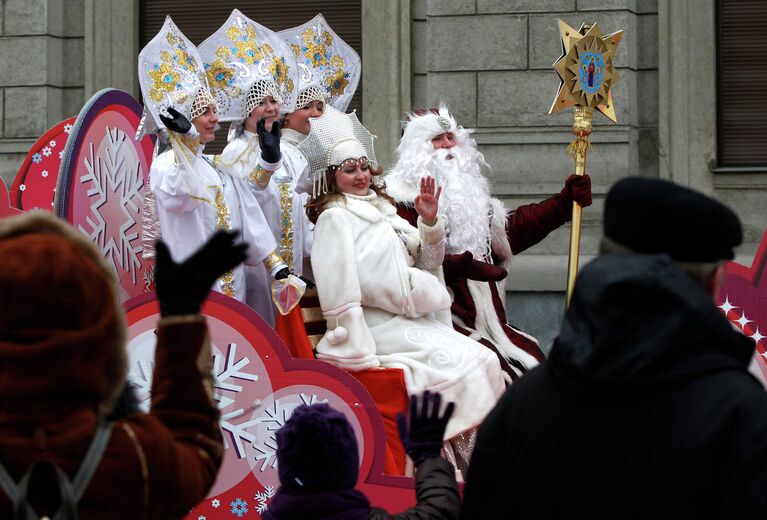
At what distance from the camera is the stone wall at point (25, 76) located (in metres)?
10.4

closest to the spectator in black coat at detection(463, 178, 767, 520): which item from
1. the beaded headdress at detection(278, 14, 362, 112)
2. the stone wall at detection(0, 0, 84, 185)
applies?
the beaded headdress at detection(278, 14, 362, 112)

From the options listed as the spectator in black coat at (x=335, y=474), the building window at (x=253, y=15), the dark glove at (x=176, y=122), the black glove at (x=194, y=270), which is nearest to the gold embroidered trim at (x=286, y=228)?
the dark glove at (x=176, y=122)

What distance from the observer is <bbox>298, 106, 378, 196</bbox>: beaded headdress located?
6.34m

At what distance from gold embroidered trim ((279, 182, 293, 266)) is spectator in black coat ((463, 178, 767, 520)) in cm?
461

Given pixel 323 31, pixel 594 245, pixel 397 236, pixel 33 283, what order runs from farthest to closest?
pixel 594 245
pixel 323 31
pixel 397 236
pixel 33 283

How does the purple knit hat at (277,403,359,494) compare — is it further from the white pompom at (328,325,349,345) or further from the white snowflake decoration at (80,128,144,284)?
the white snowflake decoration at (80,128,144,284)

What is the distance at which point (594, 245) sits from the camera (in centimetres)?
938

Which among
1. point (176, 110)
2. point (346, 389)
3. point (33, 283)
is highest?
point (176, 110)

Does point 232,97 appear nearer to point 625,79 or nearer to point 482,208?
point 482,208

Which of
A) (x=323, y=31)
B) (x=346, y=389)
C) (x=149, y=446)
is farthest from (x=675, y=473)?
(x=323, y=31)

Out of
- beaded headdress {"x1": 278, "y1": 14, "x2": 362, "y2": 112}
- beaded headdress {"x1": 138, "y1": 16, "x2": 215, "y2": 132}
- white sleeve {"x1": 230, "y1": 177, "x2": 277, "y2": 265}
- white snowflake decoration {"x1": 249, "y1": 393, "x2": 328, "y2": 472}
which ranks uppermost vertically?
beaded headdress {"x1": 278, "y1": 14, "x2": 362, "y2": 112}

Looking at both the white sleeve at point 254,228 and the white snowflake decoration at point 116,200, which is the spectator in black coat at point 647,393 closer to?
the white sleeve at point 254,228

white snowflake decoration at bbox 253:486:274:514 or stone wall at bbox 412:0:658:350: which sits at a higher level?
stone wall at bbox 412:0:658:350

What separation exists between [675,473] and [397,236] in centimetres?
409
